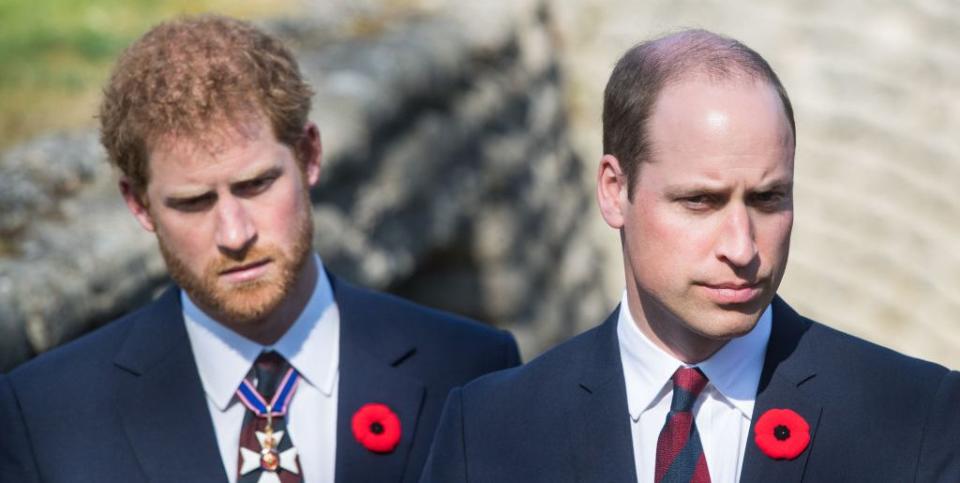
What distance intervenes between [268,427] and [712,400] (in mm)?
1027

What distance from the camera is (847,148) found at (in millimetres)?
9469

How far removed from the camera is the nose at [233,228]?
3486 millimetres

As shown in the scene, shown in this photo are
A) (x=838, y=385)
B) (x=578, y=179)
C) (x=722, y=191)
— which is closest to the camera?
(x=722, y=191)

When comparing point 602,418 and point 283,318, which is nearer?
point 602,418

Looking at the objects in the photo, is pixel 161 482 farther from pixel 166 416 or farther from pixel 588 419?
pixel 588 419

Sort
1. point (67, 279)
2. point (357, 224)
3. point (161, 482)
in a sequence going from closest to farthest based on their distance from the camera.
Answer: point (161, 482)
point (67, 279)
point (357, 224)

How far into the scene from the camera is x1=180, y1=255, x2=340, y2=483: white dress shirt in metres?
3.63

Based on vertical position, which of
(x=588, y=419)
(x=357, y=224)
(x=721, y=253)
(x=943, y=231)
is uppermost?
(x=721, y=253)

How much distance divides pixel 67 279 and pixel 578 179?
4.91 meters

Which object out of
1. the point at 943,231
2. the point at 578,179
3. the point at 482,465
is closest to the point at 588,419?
the point at 482,465

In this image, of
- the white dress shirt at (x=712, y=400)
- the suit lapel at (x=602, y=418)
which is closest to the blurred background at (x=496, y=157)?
the suit lapel at (x=602, y=418)

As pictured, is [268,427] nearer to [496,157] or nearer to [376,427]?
[376,427]

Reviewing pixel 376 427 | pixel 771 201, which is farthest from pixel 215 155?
pixel 771 201

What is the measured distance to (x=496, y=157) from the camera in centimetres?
805
